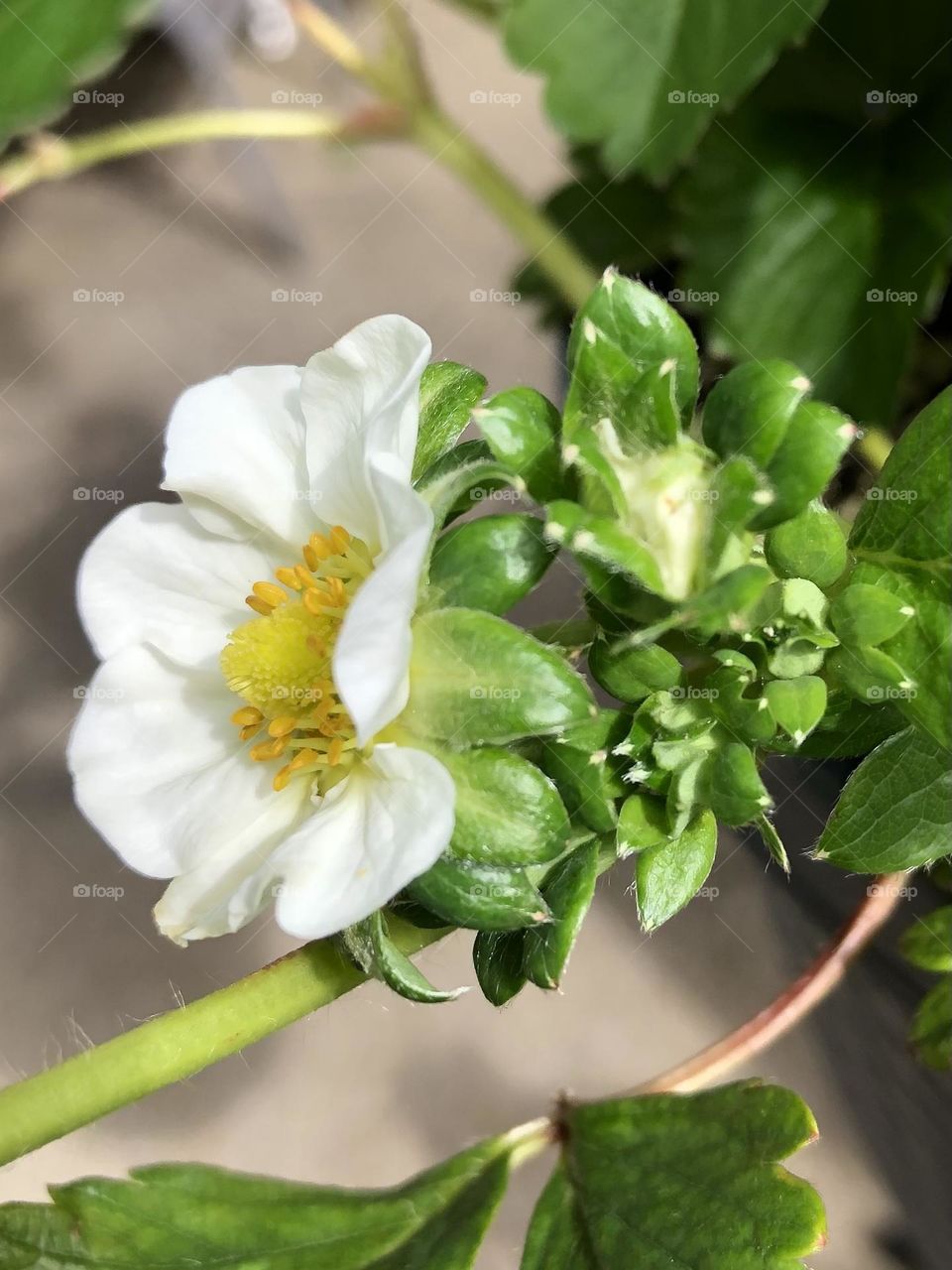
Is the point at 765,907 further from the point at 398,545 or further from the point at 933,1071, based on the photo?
the point at 398,545

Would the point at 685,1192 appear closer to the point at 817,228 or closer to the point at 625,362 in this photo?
the point at 625,362

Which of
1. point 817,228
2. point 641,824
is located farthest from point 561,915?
point 817,228

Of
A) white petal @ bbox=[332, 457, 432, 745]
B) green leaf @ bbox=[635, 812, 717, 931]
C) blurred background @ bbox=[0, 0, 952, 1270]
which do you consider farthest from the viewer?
blurred background @ bbox=[0, 0, 952, 1270]

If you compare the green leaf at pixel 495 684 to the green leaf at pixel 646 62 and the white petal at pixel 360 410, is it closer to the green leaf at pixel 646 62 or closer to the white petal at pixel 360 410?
the white petal at pixel 360 410

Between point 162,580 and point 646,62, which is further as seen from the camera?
point 646,62

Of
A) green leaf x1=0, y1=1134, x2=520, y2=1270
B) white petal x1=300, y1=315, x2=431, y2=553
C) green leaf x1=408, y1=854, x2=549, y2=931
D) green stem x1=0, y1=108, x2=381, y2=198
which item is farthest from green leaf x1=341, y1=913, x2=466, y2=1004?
green stem x1=0, y1=108, x2=381, y2=198

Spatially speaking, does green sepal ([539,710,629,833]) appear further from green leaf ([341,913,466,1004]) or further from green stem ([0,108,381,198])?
green stem ([0,108,381,198])

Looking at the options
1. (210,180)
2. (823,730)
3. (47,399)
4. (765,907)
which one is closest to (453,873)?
(823,730)
